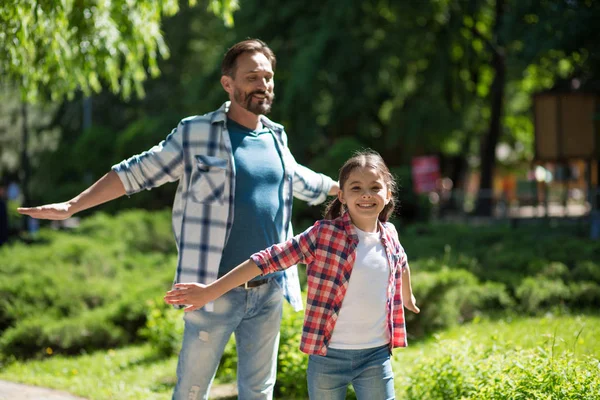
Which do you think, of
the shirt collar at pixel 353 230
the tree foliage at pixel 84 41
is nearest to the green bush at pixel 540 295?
the tree foliage at pixel 84 41

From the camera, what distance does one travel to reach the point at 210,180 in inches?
149

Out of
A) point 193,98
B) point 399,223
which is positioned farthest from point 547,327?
point 193,98

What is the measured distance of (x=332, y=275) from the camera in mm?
3555

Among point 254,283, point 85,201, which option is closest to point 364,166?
point 254,283

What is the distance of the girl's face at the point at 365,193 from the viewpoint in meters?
3.58

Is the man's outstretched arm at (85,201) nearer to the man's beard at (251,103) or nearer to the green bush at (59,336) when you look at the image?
the man's beard at (251,103)

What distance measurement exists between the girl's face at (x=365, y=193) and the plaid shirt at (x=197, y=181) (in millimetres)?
576

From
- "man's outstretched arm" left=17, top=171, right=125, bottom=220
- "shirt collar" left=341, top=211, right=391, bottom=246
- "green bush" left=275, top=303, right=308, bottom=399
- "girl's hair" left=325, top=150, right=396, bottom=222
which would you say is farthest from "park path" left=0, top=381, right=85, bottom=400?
"shirt collar" left=341, top=211, right=391, bottom=246

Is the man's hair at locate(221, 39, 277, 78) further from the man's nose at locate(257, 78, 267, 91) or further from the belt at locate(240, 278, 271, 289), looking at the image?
the belt at locate(240, 278, 271, 289)

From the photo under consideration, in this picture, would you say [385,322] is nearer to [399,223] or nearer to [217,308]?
[217,308]

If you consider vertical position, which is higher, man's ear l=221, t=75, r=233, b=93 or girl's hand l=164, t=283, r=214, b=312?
man's ear l=221, t=75, r=233, b=93

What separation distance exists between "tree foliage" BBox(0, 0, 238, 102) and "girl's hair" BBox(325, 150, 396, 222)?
3.07 meters

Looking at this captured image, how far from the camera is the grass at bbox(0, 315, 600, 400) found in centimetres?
562

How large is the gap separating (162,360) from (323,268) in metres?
4.27
